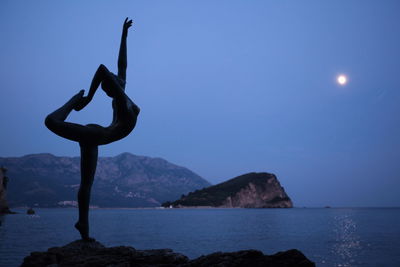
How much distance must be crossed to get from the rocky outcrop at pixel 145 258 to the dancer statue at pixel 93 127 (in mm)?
928

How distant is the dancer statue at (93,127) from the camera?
8602 millimetres

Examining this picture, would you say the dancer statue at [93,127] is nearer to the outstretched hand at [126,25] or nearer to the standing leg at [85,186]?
the standing leg at [85,186]

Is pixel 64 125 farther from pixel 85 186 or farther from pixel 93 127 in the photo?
pixel 85 186

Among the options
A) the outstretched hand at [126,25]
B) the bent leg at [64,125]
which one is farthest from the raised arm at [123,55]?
the bent leg at [64,125]

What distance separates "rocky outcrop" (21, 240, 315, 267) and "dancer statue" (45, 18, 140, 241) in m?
0.93

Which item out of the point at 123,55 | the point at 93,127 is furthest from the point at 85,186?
the point at 123,55

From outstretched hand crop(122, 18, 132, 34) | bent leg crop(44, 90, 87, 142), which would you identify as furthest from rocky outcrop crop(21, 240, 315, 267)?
outstretched hand crop(122, 18, 132, 34)

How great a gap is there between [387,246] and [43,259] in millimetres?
38133

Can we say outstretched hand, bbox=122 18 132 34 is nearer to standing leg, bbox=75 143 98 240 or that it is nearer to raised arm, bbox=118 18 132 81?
raised arm, bbox=118 18 132 81

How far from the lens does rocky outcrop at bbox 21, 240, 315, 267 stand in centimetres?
724

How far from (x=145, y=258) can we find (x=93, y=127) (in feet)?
10.6

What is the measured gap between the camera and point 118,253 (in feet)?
27.4

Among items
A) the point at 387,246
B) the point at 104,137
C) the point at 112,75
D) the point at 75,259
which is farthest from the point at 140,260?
the point at 387,246

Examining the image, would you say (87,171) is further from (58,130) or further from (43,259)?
(43,259)
